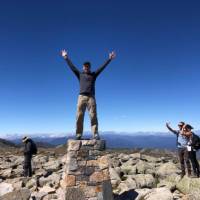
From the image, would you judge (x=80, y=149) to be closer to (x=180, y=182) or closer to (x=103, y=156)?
(x=103, y=156)

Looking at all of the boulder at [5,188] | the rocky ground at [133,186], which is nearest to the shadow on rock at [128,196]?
the rocky ground at [133,186]

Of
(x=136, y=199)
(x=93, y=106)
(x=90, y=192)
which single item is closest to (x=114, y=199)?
(x=136, y=199)

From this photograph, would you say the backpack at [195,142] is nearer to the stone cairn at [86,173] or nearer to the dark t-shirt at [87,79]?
the stone cairn at [86,173]

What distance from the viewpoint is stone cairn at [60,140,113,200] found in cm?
1542

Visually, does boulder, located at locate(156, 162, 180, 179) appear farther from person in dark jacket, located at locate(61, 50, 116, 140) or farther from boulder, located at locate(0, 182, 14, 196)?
boulder, located at locate(0, 182, 14, 196)

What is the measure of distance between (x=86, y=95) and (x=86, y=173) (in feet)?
12.2

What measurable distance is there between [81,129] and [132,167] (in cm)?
1011

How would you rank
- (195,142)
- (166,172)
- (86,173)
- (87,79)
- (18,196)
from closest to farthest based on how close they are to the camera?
(86,173) → (87,79) → (18,196) → (195,142) → (166,172)

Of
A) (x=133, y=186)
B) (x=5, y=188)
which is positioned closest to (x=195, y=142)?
(x=133, y=186)

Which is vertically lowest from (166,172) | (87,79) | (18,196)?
(18,196)

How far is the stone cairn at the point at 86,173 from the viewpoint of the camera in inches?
607

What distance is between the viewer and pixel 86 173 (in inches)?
615

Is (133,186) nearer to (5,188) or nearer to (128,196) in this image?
(128,196)

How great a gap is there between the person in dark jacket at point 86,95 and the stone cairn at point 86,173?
2.03 feet
